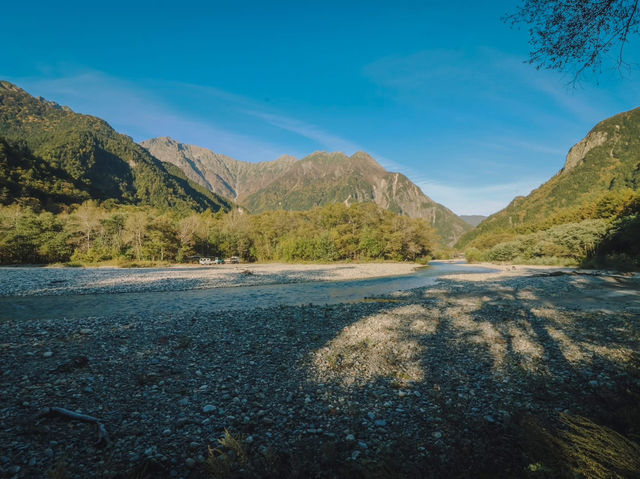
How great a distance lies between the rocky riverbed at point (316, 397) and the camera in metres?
4.08

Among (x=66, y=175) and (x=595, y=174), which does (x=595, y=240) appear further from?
(x=66, y=175)

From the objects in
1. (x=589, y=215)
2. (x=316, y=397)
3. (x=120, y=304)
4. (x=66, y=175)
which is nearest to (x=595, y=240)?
(x=589, y=215)

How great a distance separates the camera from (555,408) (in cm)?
554

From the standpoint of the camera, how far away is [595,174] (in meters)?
148

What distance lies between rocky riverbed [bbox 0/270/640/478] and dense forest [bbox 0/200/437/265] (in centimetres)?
5792

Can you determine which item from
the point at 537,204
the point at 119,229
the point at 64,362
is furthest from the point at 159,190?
the point at 537,204

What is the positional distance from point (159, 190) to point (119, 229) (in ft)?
447

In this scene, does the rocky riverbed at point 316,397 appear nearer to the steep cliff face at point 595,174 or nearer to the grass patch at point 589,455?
the grass patch at point 589,455

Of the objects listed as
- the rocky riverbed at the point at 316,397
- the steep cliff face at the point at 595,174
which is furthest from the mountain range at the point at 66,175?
the steep cliff face at the point at 595,174

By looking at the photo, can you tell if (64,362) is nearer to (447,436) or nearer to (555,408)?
(447,436)

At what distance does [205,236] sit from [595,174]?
A: 19850 centimetres

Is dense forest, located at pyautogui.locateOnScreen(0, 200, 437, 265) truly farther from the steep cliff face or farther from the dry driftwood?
the steep cliff face

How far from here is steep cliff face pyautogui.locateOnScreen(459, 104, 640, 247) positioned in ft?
429

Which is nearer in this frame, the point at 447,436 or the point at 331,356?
the point at 447,436
